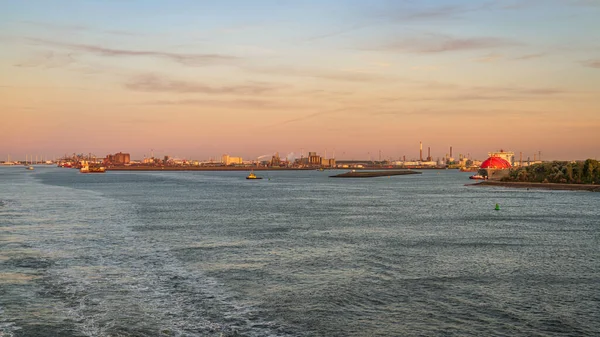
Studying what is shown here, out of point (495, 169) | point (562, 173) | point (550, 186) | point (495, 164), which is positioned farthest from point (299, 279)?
point (495, 164)

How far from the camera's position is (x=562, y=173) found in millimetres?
131000

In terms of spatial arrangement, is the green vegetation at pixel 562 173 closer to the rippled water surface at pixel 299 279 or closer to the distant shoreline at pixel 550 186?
the distant shoreline at pixel 550 186

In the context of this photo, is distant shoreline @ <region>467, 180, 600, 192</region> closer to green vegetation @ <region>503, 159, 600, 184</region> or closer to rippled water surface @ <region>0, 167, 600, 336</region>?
green vegetation @ <region>503, 159, 600, 184</region>

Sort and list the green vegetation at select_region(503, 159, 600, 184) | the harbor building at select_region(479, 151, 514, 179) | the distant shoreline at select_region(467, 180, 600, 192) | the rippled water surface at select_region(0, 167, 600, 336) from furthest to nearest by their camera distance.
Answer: the harbor building at select_region(479, 151, 514, 179), the green vegetation at select_region(503, 159, 600, 184), the distant shoreline at select_region(467, 180, 600, 192), the rippled water surface at select_region(0, 167, 600, 336)

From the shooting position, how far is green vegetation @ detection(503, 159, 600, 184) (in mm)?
122375

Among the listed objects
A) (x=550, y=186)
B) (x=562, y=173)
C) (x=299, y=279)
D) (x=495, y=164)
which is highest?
(x=495, y=164)

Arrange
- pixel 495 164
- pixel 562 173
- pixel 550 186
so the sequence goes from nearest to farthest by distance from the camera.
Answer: pixel 550 186 → pixel 562 173 → pixel 495 164

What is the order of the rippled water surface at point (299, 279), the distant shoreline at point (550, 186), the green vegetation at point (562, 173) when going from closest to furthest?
A: the rippled water surface at point (299, 279)
the distant shoreline at point (550, 186)
the green vegetation at point (562, 173)

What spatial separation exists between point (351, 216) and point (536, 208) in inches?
1050

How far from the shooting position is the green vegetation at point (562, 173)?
401 feet

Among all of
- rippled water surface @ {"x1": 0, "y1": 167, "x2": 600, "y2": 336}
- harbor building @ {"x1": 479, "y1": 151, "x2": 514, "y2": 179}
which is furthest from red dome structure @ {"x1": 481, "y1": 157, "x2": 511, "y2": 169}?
rippled water surface @ {"x1": 0, "y1": 167, "x2": 600, "y2": 336}

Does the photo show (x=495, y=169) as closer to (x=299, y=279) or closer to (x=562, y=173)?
(x=562, y=173)

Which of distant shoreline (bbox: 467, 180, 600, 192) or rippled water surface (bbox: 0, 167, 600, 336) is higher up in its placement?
distant shoreline (bbox: 467, 180, 600, 192)

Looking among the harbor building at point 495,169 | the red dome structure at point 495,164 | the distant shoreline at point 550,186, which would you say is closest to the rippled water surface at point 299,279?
the distant shoreline at point 550,186
